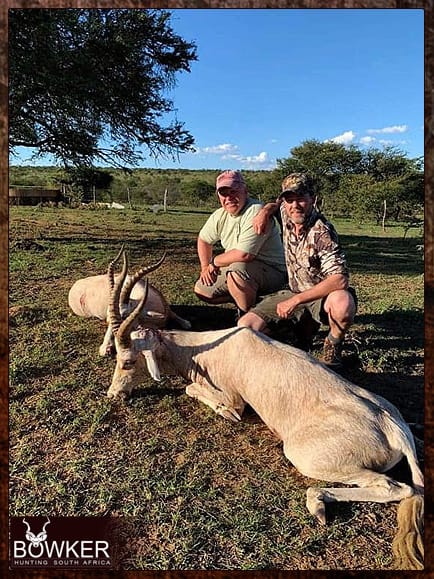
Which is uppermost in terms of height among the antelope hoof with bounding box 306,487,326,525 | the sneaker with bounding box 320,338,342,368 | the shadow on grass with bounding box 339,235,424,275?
the shadow on grass with bounding box 339,235,424,275

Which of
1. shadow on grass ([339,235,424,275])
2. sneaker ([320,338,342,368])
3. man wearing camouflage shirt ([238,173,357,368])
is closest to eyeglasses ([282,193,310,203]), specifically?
man wearing camouflage shirt ([238,173,357,368])

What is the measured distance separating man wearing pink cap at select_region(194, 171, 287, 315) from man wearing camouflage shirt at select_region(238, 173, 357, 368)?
206mm

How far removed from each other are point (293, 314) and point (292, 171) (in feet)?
4.42

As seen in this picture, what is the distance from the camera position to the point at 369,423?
11.2 ft

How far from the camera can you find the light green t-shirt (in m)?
5.23

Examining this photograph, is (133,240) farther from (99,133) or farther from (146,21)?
(146,21)

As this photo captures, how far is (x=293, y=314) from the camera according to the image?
5.12 meters

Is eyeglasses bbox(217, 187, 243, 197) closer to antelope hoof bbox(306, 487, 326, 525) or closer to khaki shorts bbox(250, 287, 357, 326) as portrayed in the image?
khaki shorts bbox(250, 287, 357, 326)

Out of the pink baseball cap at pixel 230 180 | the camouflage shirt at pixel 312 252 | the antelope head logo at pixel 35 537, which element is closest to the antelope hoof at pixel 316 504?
the antelope head logo at pixel 35 537

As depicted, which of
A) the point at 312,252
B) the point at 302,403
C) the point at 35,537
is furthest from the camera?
the point at 312,252

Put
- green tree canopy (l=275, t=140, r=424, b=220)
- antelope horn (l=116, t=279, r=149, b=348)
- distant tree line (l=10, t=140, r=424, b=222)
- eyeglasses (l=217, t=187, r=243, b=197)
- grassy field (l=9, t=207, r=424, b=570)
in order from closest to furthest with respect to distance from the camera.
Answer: grassy field (l=9, t=207, r=424, b=570), green tree canopy (l=275, t=140, r=424, b=220), distant tree line (l=10, t=140, r=424, b=222), antelope horn (l=116, t=279, r=149, b=348), eyeglasses (l=217, t=187, r=243, b=197)

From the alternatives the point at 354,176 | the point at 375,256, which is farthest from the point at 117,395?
the point at 375,256

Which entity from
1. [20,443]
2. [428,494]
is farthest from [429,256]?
[20,443]

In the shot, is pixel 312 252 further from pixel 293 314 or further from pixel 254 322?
pixel 254 322
